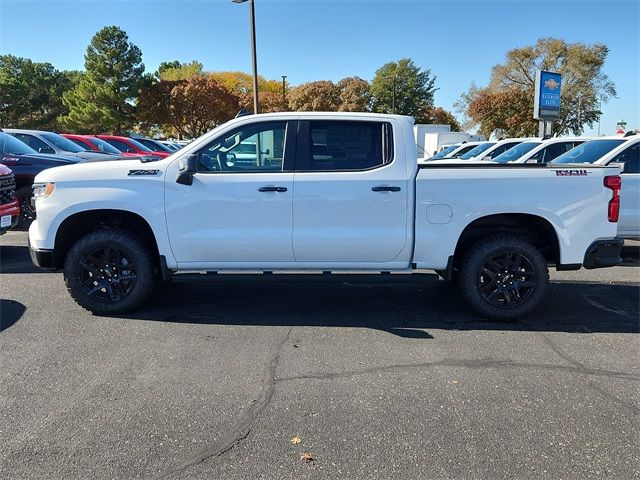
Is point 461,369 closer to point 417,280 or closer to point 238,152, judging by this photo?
point 417,280

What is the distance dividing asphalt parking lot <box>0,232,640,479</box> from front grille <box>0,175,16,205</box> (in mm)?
2099

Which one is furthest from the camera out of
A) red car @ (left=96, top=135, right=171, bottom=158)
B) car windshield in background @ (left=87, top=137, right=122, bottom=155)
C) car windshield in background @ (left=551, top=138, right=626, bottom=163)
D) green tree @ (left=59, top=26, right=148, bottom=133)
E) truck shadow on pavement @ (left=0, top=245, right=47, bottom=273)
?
green tree @ (left=59, top=26, right=148, bottom=133)

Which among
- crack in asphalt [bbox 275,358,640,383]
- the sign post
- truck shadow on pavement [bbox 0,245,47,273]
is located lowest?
crack in asphalt [bbox 275,358,640,383]

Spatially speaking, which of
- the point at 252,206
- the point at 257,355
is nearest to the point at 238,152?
the point at 252,206

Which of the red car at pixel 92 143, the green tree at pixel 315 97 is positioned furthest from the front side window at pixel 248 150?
the green tree at pixel 315 97

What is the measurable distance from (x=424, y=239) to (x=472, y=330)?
3.22ft

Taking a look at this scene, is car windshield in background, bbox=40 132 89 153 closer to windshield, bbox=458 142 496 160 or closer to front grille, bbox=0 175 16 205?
front grille, bbox=0 175 16 205

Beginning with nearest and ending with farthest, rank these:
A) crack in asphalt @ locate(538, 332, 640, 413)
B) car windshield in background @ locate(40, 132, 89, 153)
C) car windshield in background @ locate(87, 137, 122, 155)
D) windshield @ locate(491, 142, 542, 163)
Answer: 1. crack in asphalt @ locate(538, 332, 640, 413)
2. car windshield in background @ locate(40, 132, 89, 153)
3. windshield @ locate(491, 142, 542, 163)
4. car windshield in background @ locate(87, 137, 122, 155)

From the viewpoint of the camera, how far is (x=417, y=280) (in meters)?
4.97

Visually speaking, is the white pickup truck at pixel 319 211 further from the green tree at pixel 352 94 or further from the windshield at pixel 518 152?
the green tree at pixel 352 94

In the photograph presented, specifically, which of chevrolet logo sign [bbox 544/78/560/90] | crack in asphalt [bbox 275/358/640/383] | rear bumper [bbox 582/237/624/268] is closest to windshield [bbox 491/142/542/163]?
rear bumper [bbox 582/237/624/268]

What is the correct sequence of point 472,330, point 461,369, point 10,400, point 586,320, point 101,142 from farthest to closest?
1. point 101,142
2. point 586,320
3. point 472,330
4. point 461,369
5. point 10,400

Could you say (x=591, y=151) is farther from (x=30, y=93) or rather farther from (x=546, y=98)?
(x=30, y=93)

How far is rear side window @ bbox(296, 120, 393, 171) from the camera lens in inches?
190
